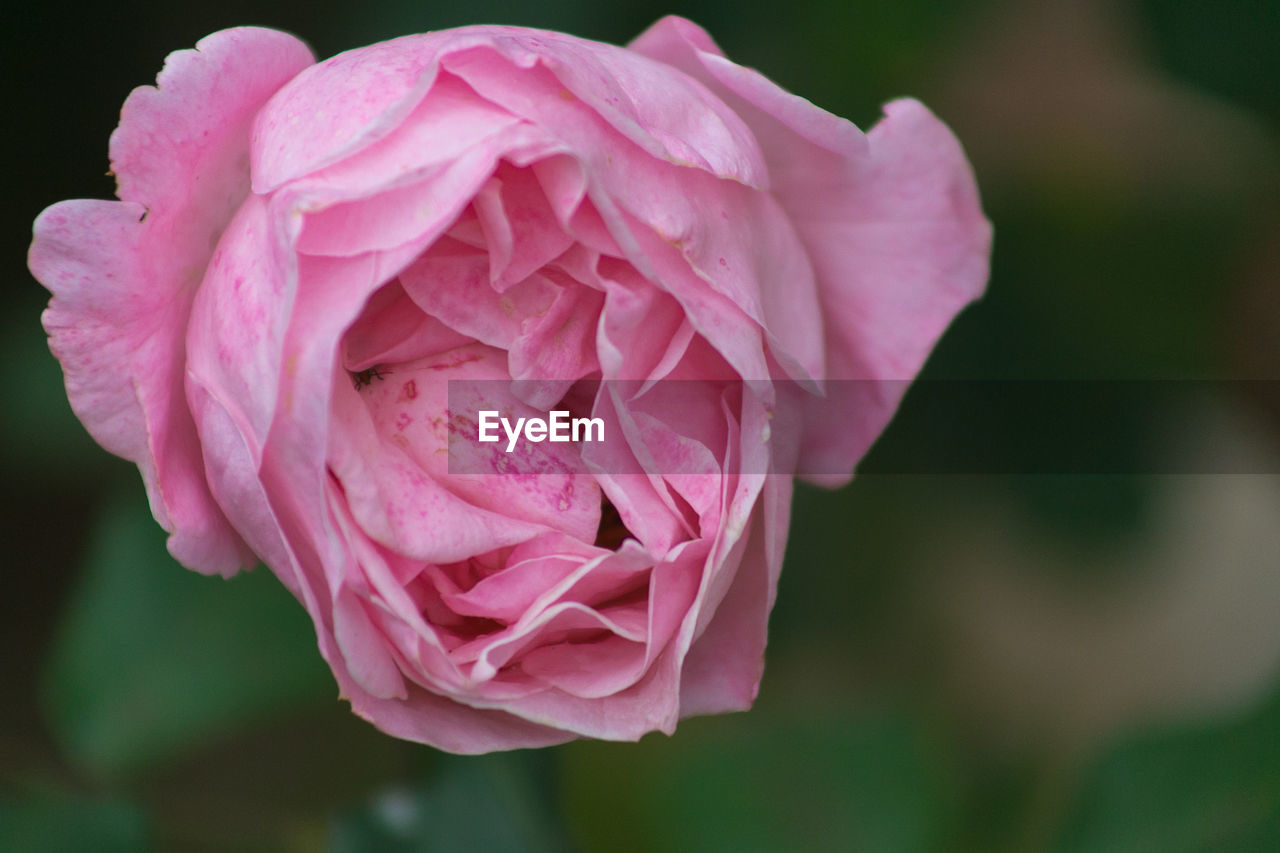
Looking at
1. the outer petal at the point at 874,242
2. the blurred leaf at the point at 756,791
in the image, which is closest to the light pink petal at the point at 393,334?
the outer petal at the point at 874,242

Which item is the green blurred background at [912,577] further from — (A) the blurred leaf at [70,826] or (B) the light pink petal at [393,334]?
(B) the light pink petal at [393,334]

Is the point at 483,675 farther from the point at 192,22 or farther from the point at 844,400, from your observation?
the point at 192,22

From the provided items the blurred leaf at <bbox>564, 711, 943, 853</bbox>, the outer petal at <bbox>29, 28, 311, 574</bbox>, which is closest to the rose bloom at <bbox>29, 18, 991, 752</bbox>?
the outer petal at <bbox>29, 28, 311, 574</bbox>

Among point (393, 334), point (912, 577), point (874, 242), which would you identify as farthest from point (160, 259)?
point (912, 577)

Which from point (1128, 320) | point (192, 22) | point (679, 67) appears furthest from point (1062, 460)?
point (192, 22)

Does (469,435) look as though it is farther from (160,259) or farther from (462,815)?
(462,815)

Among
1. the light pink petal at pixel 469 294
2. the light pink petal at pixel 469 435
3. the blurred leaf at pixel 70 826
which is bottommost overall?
the blurred leaf at pixel 70 826

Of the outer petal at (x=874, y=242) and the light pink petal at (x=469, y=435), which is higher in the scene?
the outer petal at (x=874, y=242)
